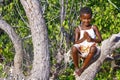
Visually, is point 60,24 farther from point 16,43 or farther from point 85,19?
point 85,19

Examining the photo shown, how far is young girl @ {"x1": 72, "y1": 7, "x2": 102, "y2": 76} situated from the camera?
12.3 feet

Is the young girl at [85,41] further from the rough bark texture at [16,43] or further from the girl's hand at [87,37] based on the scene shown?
the rough bark texture at [16,43]

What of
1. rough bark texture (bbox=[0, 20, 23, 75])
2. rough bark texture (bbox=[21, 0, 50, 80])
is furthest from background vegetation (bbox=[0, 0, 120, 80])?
rough bark texture (bbox=[21, 0, 50, 80])

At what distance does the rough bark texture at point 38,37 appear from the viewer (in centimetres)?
376

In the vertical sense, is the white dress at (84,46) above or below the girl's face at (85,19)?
below

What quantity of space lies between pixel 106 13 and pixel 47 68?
7.43ft

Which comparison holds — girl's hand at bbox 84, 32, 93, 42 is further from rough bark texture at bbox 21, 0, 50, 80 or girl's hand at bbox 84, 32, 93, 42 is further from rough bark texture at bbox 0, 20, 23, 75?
rough bark texture at bbox 0, 20, 23, 75

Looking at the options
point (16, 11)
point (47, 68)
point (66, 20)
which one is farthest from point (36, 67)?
point (16, 11)

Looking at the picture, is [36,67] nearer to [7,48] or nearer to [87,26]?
[87,26]

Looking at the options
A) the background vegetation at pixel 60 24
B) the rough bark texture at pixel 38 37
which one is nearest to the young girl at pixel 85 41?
the rough bark texture at pixel 38 37

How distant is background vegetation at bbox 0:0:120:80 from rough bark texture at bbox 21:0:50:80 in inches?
45.7

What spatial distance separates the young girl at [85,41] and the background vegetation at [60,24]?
120 centimetres

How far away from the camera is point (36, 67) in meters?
3.91

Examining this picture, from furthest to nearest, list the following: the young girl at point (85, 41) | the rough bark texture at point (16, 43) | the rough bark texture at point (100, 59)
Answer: the rough bark texture at point (16, 43) < the rough bark texture at point (100, 59) < the young girl at point (85, 41)
